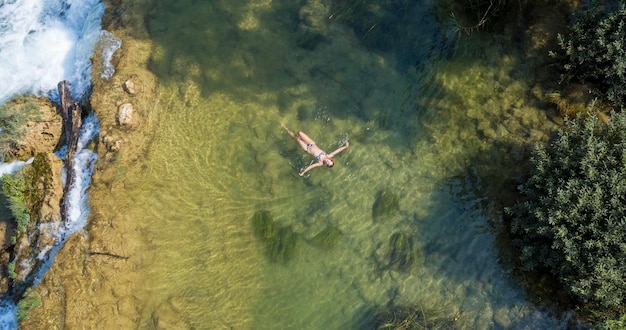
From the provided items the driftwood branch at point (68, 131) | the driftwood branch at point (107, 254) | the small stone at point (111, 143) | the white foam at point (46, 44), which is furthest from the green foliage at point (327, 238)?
the white foam at point (46, 44)

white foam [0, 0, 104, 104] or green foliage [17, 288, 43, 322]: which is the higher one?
white foam [0, 0, 104, 104]

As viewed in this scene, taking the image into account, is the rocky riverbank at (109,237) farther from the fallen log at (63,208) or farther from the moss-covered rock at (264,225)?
the moss-covered rock at (264,225)

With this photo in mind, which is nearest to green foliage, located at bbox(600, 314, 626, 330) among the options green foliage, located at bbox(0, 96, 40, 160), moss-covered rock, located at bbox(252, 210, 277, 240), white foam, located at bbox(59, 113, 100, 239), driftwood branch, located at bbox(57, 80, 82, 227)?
moss-covered rock, located at bbox(252, 210, 277, 240)

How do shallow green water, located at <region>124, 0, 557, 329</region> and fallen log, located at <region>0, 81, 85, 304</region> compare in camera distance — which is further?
fallen log, located at <region>0, 81, 85, 304</region>

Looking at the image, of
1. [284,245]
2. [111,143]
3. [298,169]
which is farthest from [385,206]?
[111,143]

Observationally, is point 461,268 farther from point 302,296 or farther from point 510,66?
point 510,66

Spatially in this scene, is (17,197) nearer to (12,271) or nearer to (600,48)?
(12,271)

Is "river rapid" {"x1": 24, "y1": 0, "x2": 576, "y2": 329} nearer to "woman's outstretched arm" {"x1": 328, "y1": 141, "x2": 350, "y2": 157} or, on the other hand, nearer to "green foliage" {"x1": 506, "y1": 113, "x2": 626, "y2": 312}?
"woman's outstretched arm" {"x1": 328, "y1": 141, "x2": 350, "y2": 157}
